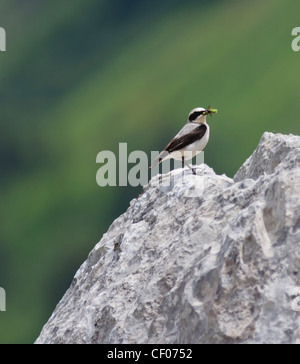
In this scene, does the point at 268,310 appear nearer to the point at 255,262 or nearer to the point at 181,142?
the point at 255,262

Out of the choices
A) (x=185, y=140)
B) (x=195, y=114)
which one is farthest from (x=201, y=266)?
(x=195, y=114)

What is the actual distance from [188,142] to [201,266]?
10293mm

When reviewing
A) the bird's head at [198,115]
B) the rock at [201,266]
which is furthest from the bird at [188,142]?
the rock at [201,266]

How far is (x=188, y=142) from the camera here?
907 inches

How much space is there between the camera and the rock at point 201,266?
39.9ft

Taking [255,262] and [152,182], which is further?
[152,182]

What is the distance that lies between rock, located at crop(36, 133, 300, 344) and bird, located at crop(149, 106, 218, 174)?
416cm

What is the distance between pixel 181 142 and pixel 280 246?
1066 centimetres

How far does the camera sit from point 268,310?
12.0 metres

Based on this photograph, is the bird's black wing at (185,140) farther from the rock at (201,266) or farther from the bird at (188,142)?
the rock at (201,266)

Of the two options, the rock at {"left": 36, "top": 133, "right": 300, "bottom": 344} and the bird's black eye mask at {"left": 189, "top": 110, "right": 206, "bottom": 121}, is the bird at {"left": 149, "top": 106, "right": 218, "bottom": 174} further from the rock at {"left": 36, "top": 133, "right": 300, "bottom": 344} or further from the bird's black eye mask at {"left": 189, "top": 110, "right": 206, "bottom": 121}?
the rock at {"left": 36, "top": 133, "right": 300, "bottom": 344}

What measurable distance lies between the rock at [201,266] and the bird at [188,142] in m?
4.16

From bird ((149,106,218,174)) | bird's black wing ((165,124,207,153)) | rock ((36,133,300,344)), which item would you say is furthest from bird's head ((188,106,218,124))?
rock ((36,133,300,344))
